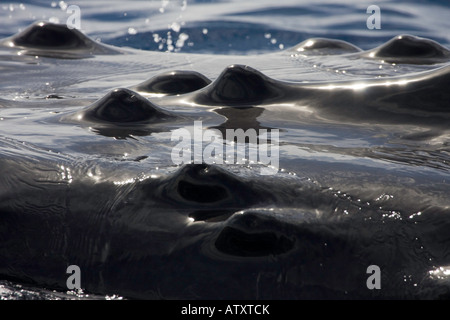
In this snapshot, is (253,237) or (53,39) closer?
(253,237)

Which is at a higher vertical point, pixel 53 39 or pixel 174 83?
pixel 53 39

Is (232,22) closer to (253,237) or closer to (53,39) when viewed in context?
(53,39)

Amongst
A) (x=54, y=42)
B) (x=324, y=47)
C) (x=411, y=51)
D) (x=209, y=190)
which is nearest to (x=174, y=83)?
(x=411, y=51)

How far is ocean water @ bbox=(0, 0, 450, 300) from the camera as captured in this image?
2.30 metres

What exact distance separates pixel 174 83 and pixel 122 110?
0.87 metres

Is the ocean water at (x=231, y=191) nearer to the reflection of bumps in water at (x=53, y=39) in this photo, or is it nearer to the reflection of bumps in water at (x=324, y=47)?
the reflection of bumps in water at (x=53, y=39)

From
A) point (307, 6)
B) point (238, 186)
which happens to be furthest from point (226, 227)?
point (307, 6)

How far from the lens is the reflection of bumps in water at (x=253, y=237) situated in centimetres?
231

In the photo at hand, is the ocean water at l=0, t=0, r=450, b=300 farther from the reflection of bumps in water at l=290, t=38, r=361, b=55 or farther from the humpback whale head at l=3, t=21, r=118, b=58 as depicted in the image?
the reflection of bumps in water at l=290, t=38, r=361, b=55

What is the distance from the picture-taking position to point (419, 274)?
225 cm

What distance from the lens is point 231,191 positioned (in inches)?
97.7

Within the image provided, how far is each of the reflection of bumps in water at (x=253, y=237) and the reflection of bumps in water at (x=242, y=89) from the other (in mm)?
1328

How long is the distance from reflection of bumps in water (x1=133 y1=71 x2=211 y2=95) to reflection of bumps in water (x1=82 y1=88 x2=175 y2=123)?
771mm
